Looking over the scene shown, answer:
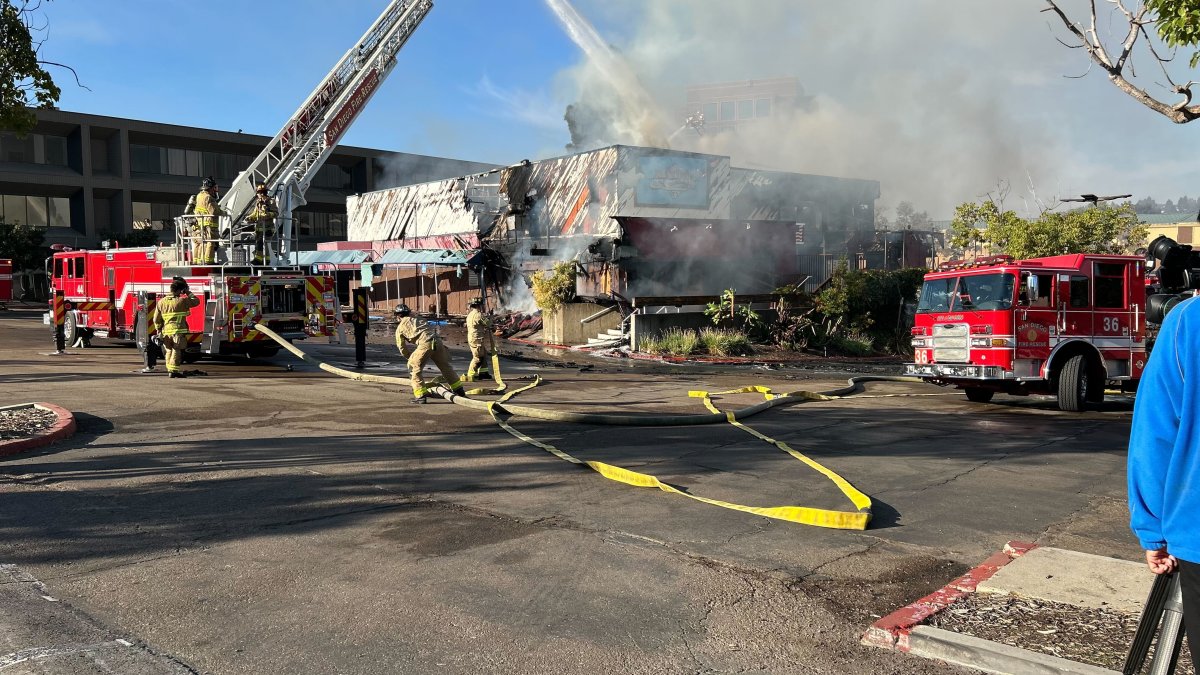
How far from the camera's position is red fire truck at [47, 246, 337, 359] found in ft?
50.5

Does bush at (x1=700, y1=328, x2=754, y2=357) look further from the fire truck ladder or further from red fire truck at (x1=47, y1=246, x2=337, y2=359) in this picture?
the fire truck ladder

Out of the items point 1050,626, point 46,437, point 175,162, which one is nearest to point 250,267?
point 46,437

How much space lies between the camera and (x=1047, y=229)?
23625 mm

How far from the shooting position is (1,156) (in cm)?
4719

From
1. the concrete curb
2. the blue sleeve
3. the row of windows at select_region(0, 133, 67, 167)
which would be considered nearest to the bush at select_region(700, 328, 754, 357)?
the concrete curb

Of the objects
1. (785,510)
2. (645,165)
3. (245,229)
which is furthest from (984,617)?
(645,165)

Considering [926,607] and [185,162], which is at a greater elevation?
[185,162]

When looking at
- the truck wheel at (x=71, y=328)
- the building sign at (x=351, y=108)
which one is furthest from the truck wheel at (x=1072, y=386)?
the truck wheel at (x=71, y=328)

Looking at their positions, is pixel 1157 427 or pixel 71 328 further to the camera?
pixel 71 328

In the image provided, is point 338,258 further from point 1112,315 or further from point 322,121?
point 1112,315

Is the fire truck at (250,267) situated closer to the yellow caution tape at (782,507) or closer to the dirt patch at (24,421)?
the dirt patch at (24,421)

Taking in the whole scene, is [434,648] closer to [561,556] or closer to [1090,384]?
[561,556]

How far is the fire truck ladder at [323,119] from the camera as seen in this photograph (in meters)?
19.1

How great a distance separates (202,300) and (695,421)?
9947 millimetres
